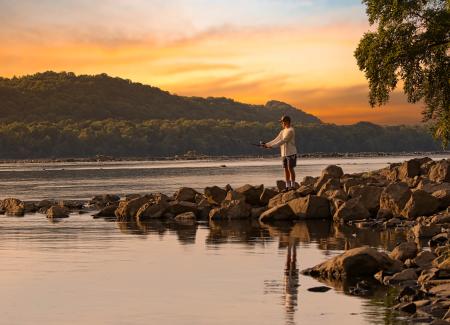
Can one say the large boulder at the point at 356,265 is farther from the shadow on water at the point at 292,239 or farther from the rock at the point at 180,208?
the rock at the point at 180,208

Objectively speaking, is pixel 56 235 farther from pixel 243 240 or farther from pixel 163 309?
pixel 163 309

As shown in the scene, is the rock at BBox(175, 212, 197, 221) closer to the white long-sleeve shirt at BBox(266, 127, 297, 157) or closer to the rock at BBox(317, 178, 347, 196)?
the white long-sleeve shirt at BBox(266, 127, 297, 157)

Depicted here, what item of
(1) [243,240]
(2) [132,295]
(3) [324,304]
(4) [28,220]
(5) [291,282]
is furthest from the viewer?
(4) [28,220]

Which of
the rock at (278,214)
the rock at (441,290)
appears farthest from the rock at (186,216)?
the rock at (441,290)

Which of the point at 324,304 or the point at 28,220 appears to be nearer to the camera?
the point at 324,304

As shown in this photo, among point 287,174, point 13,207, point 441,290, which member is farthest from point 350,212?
point 13,207

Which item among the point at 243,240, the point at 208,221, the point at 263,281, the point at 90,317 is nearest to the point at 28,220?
the point at 208,221

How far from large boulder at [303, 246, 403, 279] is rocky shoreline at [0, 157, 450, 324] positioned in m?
0.02

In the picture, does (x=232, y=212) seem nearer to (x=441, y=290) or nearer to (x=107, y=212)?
(x=107, y=212)

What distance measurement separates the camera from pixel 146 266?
18.9 m

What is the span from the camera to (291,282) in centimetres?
1652

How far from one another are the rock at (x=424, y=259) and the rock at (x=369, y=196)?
11.9 metres

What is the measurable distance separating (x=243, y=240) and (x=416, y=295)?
9.70 meters

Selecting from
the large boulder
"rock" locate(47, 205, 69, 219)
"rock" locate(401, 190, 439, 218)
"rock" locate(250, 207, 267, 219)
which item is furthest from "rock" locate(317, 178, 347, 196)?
the large boulder
